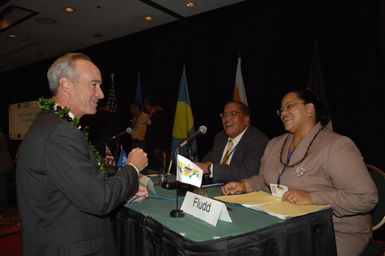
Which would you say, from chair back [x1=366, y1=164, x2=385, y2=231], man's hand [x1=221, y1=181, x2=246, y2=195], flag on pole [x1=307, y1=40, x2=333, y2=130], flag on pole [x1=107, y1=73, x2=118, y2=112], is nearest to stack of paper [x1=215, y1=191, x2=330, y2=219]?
man's hand [x1=221, y1=181, x2=246, y2=195]

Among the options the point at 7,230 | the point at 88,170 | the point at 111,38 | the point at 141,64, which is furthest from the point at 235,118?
the point at 111,38

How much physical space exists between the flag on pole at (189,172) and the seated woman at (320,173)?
1.78 feet

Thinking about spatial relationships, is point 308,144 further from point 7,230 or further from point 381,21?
point 7,230

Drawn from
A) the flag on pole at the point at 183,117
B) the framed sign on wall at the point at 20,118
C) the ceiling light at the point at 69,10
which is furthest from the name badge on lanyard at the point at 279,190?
the framed sign on wall at the point at 20,118

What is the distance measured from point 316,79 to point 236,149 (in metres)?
1.64

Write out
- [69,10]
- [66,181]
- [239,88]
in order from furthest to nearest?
1. [69,10]
2. [239,88]
3. [66,181]

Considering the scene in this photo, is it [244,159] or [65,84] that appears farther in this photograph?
[244,159]

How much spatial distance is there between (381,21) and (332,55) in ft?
2.05

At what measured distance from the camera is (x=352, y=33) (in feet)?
12.3

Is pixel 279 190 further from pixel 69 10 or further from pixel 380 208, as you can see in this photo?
pixel 69 10

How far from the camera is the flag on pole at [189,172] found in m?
1.66

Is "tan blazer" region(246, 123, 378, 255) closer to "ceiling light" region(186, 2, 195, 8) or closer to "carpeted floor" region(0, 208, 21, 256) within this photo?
"carpeted floor" region(0, 208, 21, 256)

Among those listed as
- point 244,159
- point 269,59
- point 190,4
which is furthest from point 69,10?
point 244,159

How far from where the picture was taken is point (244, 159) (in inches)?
115
